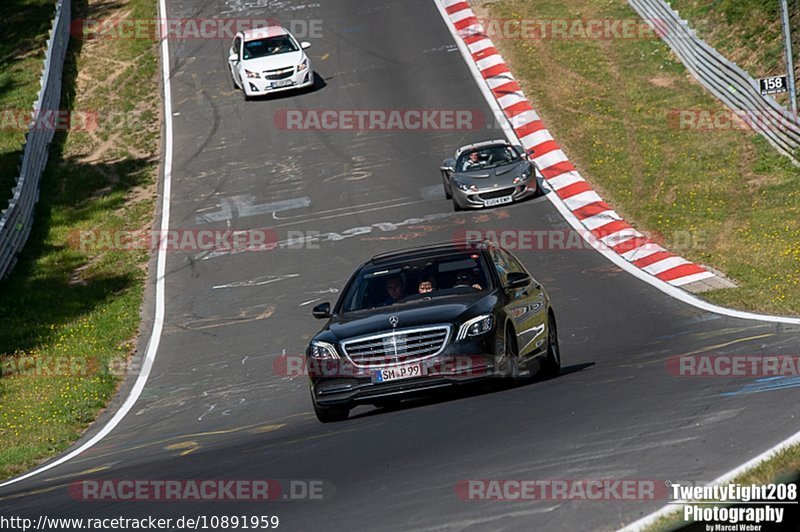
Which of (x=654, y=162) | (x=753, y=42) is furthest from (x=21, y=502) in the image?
(x=753, y=42)

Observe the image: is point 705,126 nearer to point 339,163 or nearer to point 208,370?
point 339,163

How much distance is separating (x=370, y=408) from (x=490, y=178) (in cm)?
1306

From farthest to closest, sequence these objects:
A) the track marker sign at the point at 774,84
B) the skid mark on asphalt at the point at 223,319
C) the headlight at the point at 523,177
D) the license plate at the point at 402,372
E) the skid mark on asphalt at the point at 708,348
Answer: the headlight at the point at 523,177
the track marker sign at the point at 774,84
the skid mark on asphalt at the point at 223,319
the skid mark on asphalt at the point at 708,348
the license plate at the point at 402,372

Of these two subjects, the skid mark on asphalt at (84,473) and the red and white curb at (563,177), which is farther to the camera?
the red and white curb at (563,177)

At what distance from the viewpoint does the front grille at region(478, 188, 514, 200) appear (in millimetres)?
26766

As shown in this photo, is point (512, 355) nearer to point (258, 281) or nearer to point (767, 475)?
point (767, 475)

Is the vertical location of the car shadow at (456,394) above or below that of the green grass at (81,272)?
above

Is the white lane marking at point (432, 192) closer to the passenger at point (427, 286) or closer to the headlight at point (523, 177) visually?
the headlight at point (523, 177)

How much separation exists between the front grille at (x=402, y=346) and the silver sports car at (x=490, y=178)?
14426mm

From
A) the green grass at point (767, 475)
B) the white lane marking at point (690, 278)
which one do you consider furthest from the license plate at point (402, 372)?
the white lane marking at point (690, 278)

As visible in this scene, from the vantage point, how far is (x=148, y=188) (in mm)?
31703

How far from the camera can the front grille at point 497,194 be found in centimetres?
2677

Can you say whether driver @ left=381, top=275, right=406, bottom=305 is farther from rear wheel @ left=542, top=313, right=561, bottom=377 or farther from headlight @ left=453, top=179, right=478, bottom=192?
headlight @ left=453, top=179, right=478, bottom=192

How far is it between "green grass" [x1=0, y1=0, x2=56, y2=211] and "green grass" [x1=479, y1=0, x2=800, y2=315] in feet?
45.0
